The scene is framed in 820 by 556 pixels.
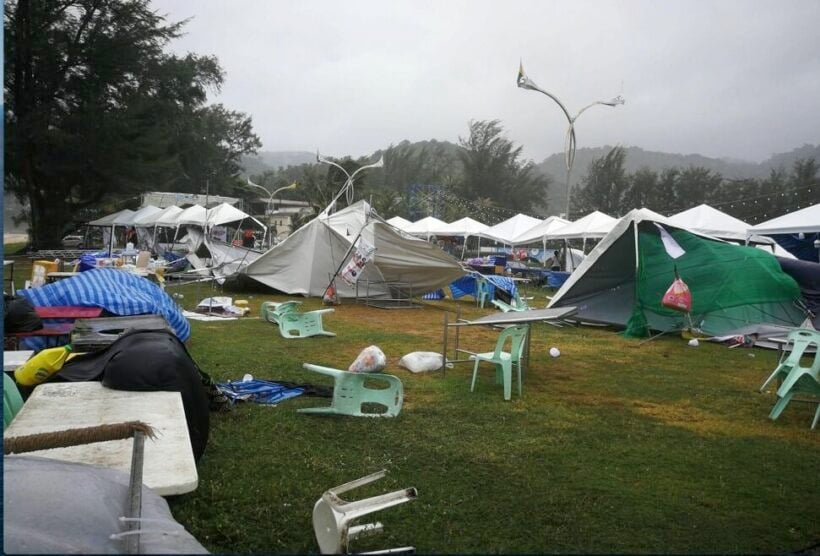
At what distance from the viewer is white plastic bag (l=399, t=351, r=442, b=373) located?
736cm

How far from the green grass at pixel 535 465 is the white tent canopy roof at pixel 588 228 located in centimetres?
1300

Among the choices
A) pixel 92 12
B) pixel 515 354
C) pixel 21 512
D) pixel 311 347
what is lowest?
pixel 311 347

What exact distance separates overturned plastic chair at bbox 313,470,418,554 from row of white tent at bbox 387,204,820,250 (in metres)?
9.73

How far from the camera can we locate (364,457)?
14.4 ft

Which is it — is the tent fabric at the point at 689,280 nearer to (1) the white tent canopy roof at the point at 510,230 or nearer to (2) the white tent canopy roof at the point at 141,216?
(1) the white tent canopy roof at the point at 510,230

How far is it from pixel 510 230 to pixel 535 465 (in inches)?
908

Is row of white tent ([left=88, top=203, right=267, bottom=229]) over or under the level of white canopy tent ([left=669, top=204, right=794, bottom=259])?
under

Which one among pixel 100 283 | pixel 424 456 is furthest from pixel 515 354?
pixel 100 283

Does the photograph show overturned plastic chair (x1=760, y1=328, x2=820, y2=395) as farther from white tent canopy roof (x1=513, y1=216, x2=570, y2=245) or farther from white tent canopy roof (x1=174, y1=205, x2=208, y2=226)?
white tent canopy roof (x1=174, y1=205, x2=208, y2=226)

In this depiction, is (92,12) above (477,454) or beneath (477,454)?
above

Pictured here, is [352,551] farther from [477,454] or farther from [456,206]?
[456,206]

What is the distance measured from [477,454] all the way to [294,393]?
2.20m

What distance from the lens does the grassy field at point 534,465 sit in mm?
3270

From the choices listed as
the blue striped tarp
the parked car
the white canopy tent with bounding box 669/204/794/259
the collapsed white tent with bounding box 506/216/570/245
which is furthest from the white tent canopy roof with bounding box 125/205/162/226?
the white canopy tent with bounding box 669/204/794/259
